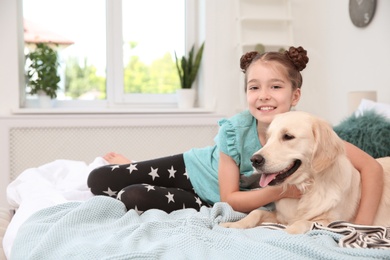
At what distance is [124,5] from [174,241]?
3.53 m

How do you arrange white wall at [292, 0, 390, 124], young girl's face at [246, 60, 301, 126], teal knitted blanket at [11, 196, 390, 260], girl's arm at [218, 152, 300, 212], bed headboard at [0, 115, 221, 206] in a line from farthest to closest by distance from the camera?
bed headboard at [0, 115, 221, 206]
white wall at [292, 0, 390, 124]
young girl's face at [246, 60, 301, 126]
girl's arm at [218, 152, 300, 212]
teal knitted blanket at [11, 196, 390, 260]

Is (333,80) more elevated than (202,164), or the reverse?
(333,80)

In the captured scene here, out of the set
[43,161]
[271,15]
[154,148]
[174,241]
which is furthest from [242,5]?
[174,241]

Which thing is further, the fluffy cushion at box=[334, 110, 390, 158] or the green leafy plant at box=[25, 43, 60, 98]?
the green leafy plant at box=[25, 43, 60, 98]

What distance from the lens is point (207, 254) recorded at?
3.91ft

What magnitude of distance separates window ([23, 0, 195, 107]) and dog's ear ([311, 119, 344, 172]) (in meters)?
3.11

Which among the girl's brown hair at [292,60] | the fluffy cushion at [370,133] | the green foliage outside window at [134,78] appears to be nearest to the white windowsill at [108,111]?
the green foliage outside window at [134,78]

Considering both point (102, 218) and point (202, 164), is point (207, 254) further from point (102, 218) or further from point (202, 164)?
point (202, 164)

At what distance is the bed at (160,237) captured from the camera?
114 cm

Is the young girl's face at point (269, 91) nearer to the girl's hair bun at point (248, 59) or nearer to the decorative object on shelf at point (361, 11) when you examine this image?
the girl's hair bun at point (248, 59)

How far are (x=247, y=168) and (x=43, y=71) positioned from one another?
2.73m

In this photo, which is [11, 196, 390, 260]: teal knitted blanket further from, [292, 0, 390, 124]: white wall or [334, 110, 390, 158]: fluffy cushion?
[292, 0, 390, 124]: white wall

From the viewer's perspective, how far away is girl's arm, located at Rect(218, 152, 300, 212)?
64.7 inches

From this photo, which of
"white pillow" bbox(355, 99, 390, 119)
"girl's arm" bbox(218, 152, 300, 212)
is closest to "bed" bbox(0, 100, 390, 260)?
"girl's arm" bbox(218, 152, 300, 212)
